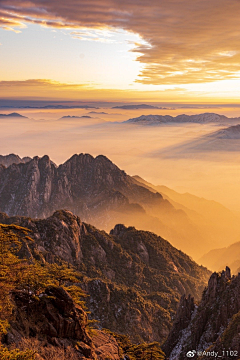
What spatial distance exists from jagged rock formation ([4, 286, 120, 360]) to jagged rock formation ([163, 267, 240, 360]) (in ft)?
102

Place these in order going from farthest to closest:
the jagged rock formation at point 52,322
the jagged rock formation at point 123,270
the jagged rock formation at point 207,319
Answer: the jagged rock formation at point 123,270 → the jagged rock formation at point 207,319 → the jagged rock formation at point 52,322

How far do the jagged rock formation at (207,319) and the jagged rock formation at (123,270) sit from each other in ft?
74.1

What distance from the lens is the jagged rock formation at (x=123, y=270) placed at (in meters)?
100

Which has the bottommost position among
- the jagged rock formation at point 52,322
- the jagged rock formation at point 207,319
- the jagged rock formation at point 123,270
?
the jagged rock formation at point 123,270

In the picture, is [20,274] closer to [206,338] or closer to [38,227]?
[206,338]

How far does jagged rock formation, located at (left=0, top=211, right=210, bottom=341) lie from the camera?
100438 millimetres

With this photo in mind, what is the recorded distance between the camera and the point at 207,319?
238ft

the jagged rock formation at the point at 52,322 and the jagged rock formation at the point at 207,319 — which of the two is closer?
the jagged rock formation at the point at 52,322

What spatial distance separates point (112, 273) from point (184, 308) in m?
56.5

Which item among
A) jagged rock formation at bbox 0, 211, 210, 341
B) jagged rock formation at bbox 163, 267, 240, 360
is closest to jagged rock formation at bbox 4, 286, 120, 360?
jagged rock formation at bbox 163, 267, 240, 360

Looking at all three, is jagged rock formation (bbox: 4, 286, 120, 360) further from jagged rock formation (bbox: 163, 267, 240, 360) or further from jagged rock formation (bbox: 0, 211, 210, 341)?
jagged rock formation (bbox: 0, 211, 210, 341)

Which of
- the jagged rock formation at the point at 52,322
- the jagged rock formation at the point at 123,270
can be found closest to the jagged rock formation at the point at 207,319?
the jagged rock formation at the point at 123,270

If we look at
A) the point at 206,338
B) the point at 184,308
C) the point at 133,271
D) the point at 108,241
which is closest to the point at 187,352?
the point at 206,338

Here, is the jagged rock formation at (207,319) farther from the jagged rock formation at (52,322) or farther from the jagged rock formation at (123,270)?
the jagged rock formation at (52,322)
